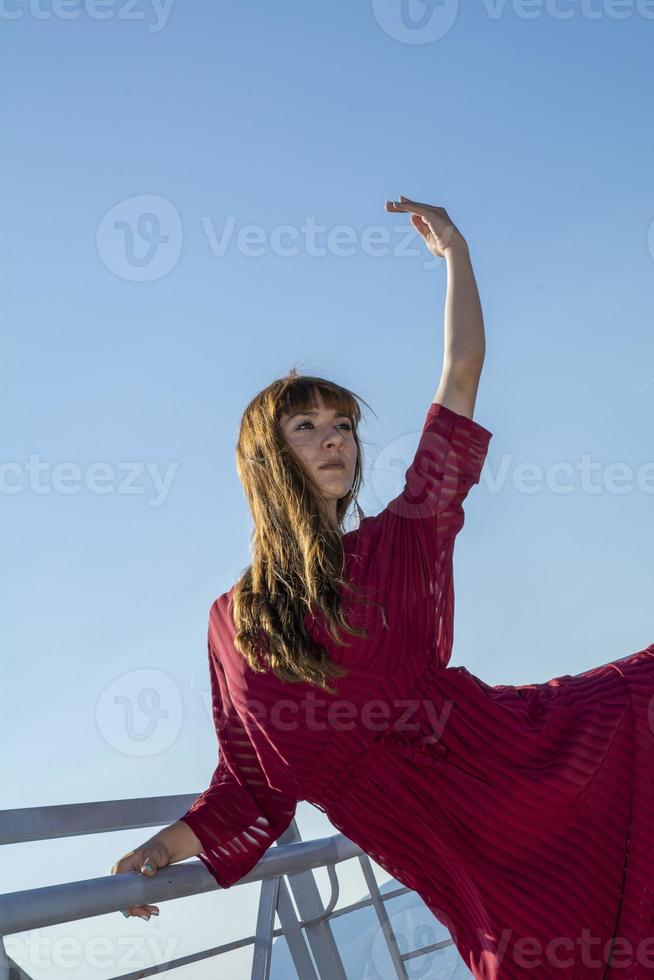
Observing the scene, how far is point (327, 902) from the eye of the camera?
2.12m

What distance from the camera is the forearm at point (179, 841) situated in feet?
5.49

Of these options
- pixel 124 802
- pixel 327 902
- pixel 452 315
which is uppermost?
pixel 452 315

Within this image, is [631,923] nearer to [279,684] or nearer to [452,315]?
[279,684]

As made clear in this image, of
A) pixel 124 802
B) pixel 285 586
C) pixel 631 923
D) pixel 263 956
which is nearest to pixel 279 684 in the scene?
pixel 285 586

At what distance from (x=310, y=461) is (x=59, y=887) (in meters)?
0.89

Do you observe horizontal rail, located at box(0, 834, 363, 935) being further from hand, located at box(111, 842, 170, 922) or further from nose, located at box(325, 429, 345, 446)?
nose, located at box(325, 429, 345, 446)

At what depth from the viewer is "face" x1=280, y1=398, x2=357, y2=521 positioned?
193cm

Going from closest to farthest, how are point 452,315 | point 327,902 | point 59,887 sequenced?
point 59,887
point 452,315
point 327,902

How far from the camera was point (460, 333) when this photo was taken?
5.92 ft

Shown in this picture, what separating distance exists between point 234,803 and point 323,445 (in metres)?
0.65

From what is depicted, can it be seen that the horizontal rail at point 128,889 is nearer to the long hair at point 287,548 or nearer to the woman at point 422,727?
the woman at point 422,727

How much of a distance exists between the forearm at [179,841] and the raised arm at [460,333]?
0.83 m

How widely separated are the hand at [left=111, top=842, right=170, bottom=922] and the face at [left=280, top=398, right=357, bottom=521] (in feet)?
2.21

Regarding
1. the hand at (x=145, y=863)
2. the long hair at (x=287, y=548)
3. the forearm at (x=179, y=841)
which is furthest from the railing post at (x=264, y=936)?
the long hair at (x=287, y=548)
